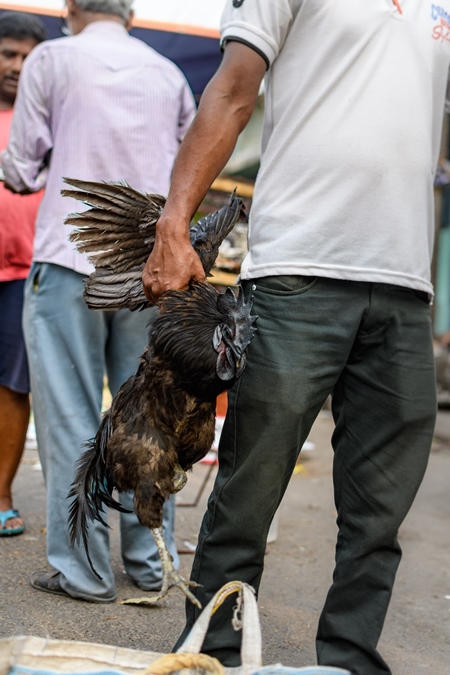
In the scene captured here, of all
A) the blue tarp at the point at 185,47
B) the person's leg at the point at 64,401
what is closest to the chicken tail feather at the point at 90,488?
the person's leg at the point at 64,401

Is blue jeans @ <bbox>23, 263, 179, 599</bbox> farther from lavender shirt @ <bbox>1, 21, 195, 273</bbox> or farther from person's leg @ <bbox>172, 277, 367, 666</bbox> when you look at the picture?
person's leg @ <bbox>172, 277, 367, 666</bbox>

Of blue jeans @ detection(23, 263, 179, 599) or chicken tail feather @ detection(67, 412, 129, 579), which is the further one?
blue jeans @ detection(23, 263, 179, 599)

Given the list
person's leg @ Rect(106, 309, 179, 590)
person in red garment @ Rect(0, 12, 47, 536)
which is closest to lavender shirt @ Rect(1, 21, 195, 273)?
person's leg @ Rect(106, 309, 179, 590)

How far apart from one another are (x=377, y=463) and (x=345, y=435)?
15 cm

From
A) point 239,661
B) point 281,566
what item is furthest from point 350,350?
point 281,566

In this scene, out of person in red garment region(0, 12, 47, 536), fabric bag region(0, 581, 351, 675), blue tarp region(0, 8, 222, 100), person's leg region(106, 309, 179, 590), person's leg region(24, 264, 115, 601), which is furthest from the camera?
blue tarp region(0, 8, 222, 100)

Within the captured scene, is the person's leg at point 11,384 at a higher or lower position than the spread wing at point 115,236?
lower

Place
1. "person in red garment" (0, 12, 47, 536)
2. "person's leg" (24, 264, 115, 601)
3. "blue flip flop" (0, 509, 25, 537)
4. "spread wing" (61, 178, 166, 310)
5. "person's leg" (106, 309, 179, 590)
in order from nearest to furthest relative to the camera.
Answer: "spread wing" (61, 178, 166, 310)
"person's leg" (24, 264, 115, 601)
"person's leg" (106, 309, 179, 590)
"blue flip flop" (0, 509, 25, 537)
"person in red garment" (0, 12, 47, 536)

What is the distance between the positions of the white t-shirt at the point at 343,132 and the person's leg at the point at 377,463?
Result: 186 mm

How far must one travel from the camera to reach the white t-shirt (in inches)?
99.0

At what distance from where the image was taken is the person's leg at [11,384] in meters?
4.40

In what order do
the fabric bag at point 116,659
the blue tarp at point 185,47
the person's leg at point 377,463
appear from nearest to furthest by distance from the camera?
the fabric bag at point 116,659
the person's leg at point 377,463
the blue tarp at point 185,47

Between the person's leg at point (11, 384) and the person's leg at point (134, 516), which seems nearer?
the person's leg at point (134, 516)

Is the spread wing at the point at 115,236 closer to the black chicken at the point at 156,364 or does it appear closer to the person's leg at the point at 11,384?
the black chicken at the point at 156,364
